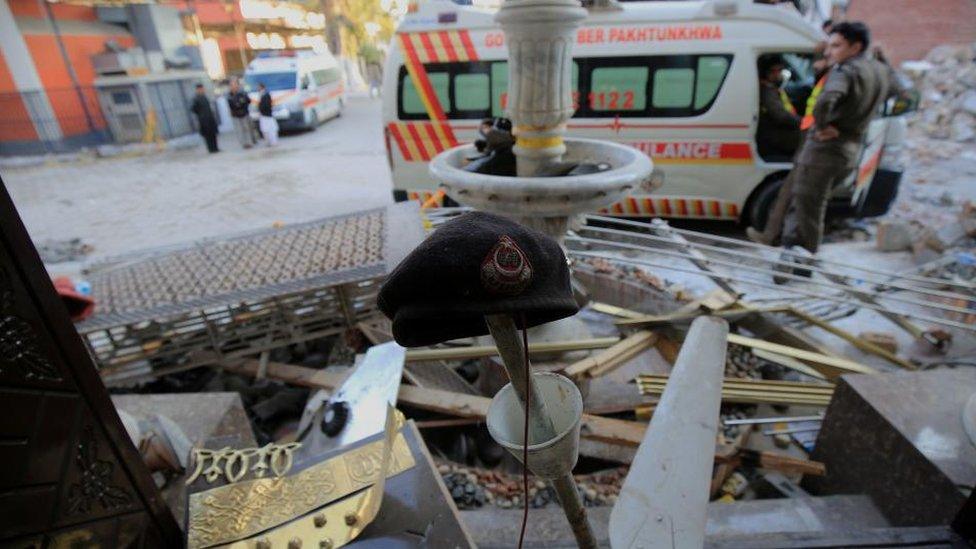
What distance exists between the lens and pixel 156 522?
58.7 inches

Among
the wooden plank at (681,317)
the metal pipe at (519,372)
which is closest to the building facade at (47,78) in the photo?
the wooden plank at (681,317)

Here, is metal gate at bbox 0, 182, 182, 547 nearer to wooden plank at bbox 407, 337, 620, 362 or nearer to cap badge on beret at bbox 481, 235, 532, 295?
cap badge on beret at bbox 481, 235, 532, 295

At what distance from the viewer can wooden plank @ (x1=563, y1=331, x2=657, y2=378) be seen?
2.99 meters

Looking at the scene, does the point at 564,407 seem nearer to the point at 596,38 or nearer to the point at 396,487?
the point at 396,487

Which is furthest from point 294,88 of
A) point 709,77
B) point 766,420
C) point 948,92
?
point 948,92

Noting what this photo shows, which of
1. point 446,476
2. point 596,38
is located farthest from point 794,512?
point 596,38

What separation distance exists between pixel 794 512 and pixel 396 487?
1.81 meters

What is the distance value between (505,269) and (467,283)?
0.23 feet

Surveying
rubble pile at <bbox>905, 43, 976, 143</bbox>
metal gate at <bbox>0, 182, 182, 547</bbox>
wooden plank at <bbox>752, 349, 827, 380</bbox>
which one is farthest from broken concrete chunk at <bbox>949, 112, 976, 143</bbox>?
metal gate at <bbox>0, 182, 182, 547</bbox>

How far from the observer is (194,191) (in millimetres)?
9672

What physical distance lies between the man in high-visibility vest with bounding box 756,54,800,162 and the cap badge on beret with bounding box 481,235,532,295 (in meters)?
6.03

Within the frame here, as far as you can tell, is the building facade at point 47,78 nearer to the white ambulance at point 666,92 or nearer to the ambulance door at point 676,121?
the white ambulance at point 666,92

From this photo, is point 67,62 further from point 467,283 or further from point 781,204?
point 467,283

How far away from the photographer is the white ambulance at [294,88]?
14922mm
